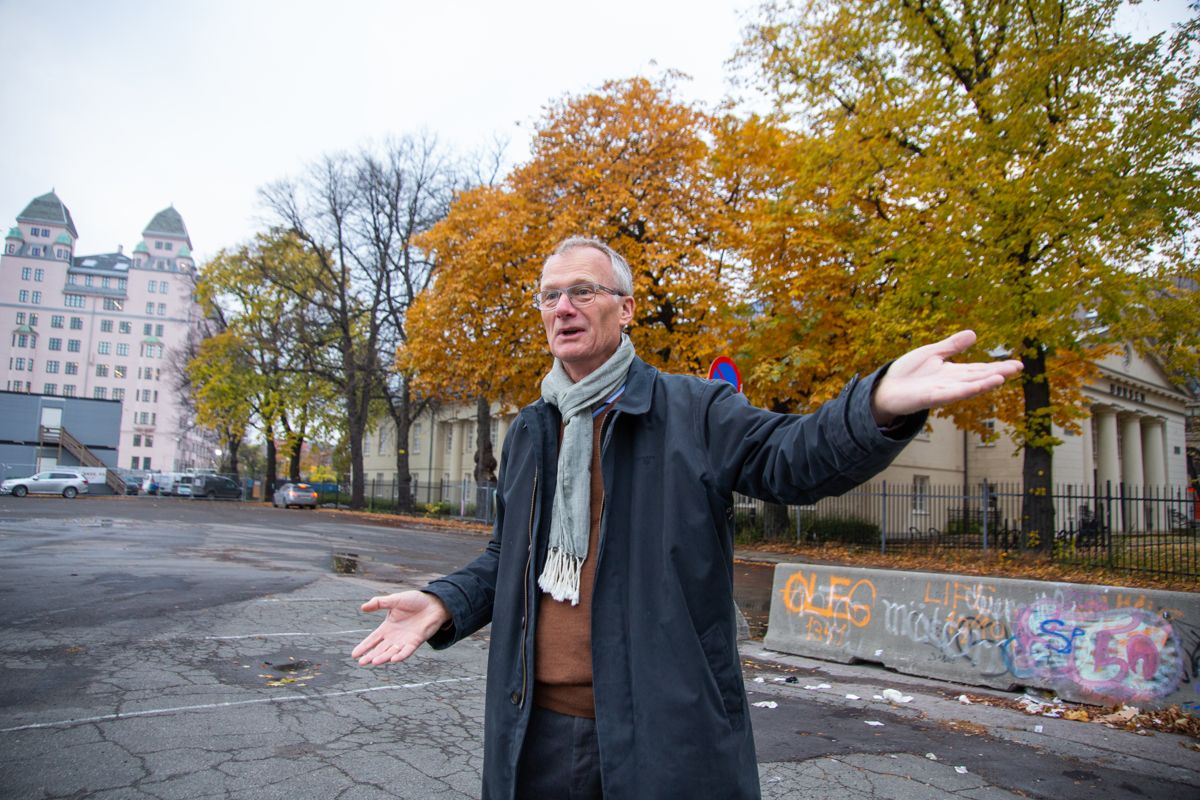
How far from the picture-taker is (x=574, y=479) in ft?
6.46

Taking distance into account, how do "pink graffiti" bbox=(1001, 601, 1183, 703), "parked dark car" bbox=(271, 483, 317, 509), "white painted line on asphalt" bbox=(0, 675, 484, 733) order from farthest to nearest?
"parked dark car" bbox=(271, 483, 317, 509), "pink graffiti" bbox=(1001, 601, 1183, 703), "white painted line on asphalt" bbox=(0, 675, 484, 733)

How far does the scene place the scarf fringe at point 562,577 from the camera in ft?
6.18

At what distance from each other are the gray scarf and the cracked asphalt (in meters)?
2.43

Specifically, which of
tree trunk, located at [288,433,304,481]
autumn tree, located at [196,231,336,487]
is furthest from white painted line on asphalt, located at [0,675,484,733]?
tree trunk, located at [288,433,304,481]

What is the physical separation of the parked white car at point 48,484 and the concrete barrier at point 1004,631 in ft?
138

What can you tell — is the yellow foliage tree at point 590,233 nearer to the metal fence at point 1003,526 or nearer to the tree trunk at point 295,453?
the metal fence at point 1003,526

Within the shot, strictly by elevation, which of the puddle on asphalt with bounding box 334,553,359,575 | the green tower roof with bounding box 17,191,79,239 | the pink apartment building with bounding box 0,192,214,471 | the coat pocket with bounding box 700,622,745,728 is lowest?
the puddle on asphalt with bounding box 334,553,359,575

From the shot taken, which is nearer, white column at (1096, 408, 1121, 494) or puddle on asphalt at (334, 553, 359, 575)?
puddle on asphalt at (334, 553, 359, 575)

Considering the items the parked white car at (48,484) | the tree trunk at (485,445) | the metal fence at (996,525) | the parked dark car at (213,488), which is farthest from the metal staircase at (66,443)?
the metal fence at (996,525)

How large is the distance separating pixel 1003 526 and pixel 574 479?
22.7 meters

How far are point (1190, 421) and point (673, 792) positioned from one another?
59389 millimetres

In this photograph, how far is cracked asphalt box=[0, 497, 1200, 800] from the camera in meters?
3.92

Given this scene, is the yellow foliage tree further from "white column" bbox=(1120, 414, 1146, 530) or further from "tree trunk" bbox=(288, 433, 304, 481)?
"white column" bbox=(1120, 414, 1146, 530)

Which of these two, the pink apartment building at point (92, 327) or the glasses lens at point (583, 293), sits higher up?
the pink apartment building at point (92, 327)
